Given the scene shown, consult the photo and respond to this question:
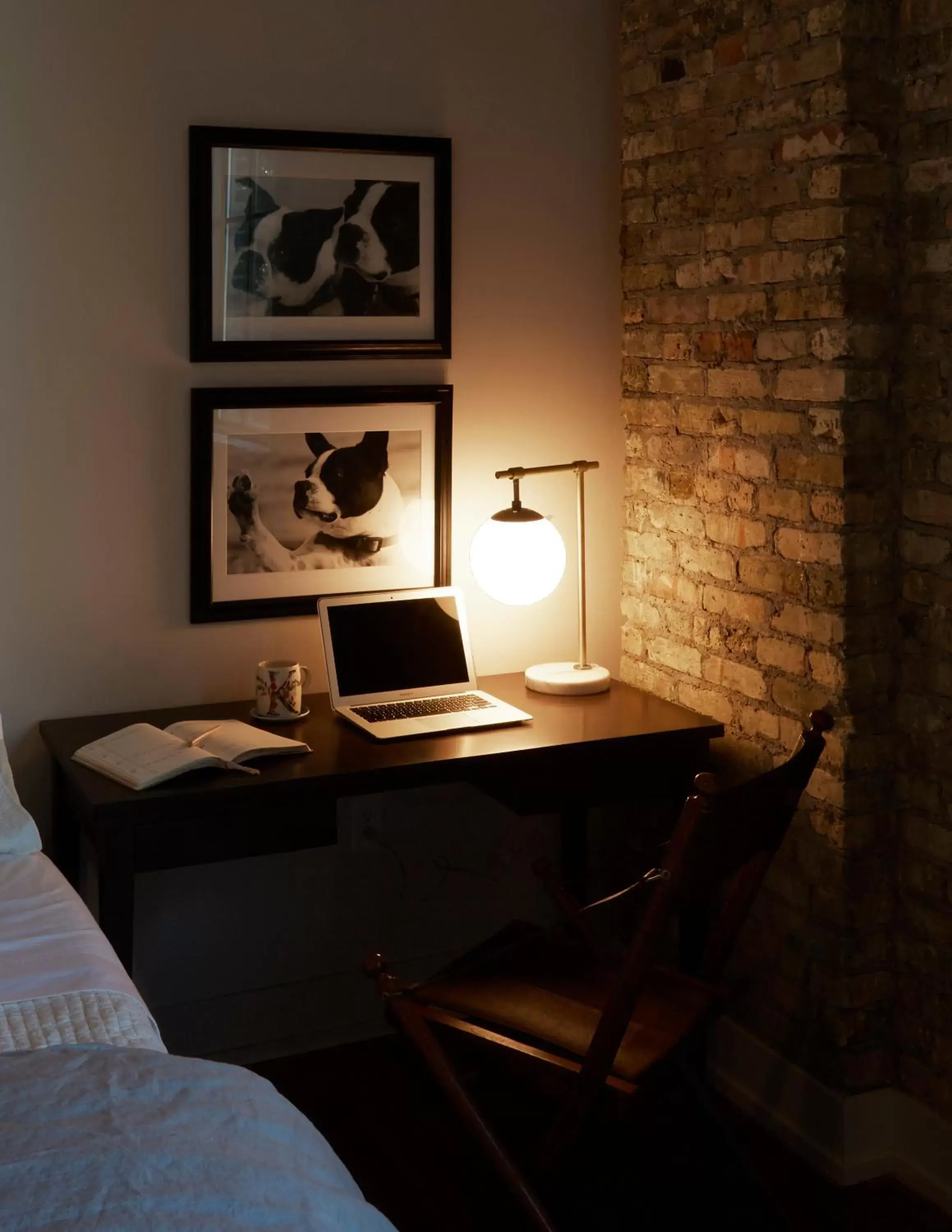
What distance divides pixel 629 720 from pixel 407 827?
2.04 ft

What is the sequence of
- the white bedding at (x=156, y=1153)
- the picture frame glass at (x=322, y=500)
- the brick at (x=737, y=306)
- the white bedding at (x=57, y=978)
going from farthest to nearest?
the picture frame glass at (x=322, y=500), the brick at (x=737, y=306), the white bedding at (x=57, y=978), the white bedding at (x=156, y=1153)

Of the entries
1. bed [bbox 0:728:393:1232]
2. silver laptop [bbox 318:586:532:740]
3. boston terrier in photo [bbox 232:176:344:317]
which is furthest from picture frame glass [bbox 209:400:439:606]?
bed [bbox 0:728:393:1232]

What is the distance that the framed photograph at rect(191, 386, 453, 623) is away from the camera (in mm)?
2783

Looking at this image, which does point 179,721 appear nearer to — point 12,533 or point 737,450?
point 12,533

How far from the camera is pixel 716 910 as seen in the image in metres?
2.92

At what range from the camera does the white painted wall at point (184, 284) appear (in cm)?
260

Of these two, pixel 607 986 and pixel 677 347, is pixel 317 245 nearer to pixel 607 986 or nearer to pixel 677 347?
pixel 677 347

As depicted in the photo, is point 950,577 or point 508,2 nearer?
point 950,577

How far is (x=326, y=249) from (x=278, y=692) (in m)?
0.90

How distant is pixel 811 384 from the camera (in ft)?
8.09

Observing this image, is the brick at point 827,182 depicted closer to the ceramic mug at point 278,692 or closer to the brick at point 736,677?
the brick at point 736,677

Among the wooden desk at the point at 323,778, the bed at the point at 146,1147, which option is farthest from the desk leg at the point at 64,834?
the bed at the point at 146,1147

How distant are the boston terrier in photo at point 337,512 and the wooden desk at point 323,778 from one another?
31 cm

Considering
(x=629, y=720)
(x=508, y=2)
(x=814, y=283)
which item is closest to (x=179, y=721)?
(x=629, y=720)
